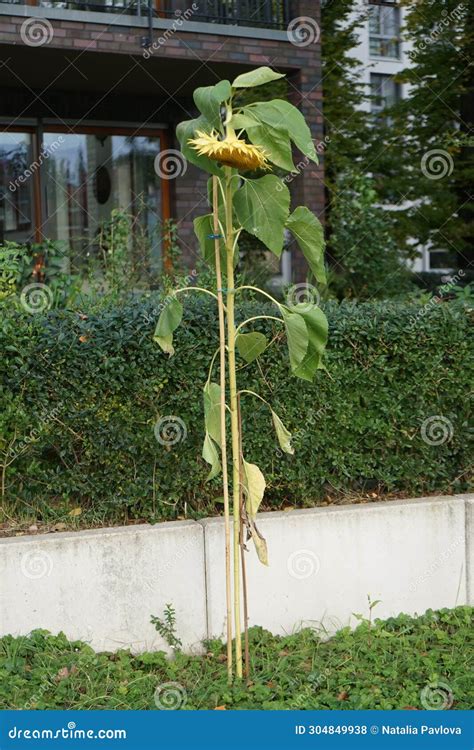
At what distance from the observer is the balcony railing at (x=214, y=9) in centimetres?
1020

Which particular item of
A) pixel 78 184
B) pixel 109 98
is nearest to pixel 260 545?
pixel 78 184

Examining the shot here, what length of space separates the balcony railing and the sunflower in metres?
7.18

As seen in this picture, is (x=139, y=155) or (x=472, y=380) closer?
(x=472, y=380)

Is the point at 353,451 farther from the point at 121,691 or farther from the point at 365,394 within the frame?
the point at 121,691

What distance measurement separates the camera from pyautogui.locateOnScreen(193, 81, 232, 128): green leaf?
3.64m

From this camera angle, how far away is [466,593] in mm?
5297

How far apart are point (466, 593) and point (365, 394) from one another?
1.31m

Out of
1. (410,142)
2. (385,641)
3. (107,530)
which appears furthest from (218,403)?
(410,142)
